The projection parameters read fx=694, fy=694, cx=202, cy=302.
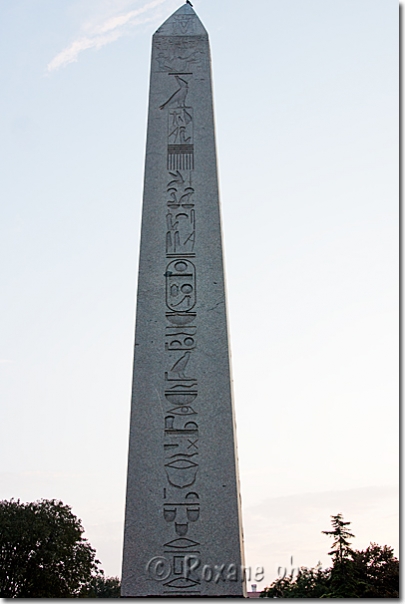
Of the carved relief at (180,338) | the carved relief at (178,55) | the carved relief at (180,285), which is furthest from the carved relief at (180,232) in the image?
the carved relief at (178,55)

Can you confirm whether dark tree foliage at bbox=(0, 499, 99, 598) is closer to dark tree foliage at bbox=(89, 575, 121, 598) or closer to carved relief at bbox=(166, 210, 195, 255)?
dark tree foliage at bbox=(89, 575, 121, 598)

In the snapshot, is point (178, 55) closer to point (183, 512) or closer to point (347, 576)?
point (183, 512)

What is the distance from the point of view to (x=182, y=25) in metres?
7.71

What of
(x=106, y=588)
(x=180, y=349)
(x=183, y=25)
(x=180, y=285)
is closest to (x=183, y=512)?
(x=180, y=349)

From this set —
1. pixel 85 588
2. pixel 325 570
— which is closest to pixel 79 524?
pixel 85 588

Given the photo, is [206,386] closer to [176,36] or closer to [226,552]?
[226,552]

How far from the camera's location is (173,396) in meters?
5.62

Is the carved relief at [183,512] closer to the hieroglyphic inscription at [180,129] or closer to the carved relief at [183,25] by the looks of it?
the hieroglyphic inscription at [180,129]

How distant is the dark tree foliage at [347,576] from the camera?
2265cm

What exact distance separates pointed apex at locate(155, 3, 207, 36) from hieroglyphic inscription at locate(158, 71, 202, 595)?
0.67 metres

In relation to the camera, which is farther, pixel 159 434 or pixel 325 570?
pixel 325 570

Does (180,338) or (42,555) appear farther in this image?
(42,555)

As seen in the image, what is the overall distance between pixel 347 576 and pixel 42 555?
11.2 m

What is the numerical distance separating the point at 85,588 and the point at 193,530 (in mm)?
24346
